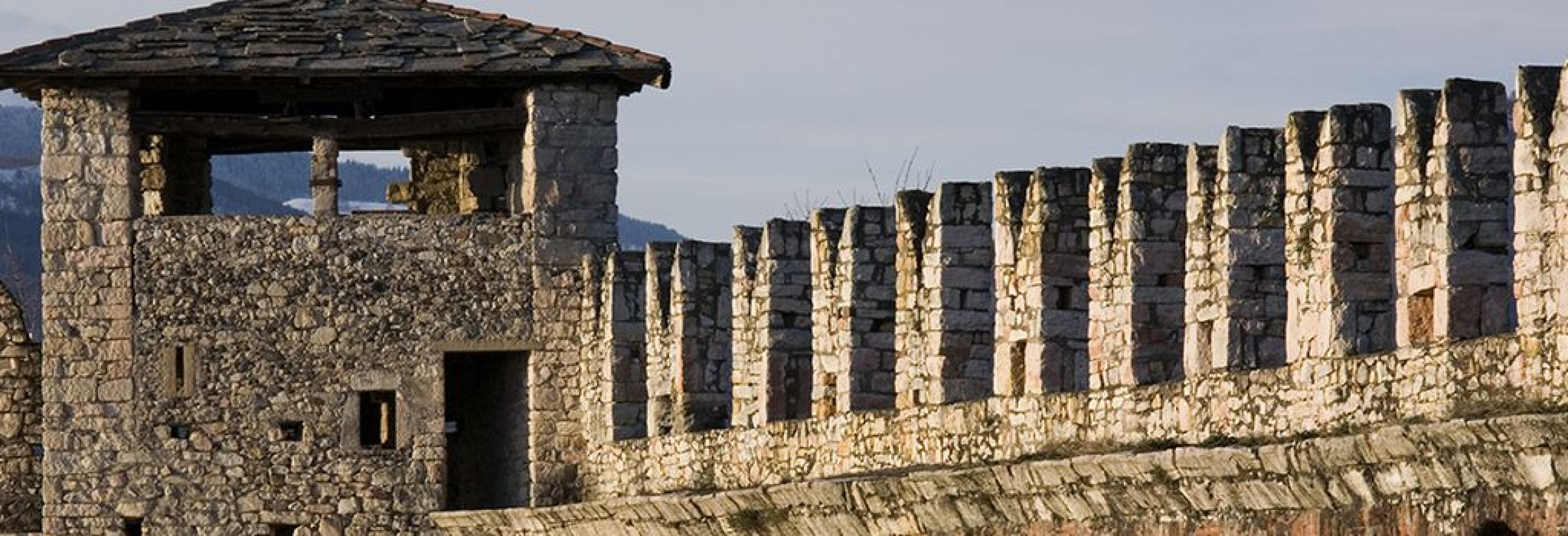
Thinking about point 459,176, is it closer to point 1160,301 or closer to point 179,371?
point 179,371

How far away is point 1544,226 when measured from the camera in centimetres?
2036

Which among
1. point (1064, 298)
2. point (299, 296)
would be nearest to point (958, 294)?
point (1064, 298)

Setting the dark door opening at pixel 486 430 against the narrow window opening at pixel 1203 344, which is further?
the dark door opening at pixel 486 430

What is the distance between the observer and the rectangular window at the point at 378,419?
1446 inches

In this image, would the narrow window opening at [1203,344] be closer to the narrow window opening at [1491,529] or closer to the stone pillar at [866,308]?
the narrow window opening at [1491,529]

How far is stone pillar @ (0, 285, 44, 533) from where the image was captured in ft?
125

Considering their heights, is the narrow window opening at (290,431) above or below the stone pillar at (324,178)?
below

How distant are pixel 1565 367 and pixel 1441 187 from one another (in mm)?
1650

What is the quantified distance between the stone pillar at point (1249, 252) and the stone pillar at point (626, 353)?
10.3 metres

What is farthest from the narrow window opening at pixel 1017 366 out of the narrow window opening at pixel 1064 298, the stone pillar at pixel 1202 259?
the stone pillar at pixel 1202 259

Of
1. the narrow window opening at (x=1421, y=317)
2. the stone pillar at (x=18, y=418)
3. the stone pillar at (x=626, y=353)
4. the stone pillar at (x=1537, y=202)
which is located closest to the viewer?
the stone pillar at (x=1537, y=202)

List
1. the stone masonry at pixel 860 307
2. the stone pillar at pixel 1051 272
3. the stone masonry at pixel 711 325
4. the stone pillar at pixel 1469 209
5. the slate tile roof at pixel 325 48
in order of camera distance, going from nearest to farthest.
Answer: the stone pillar at pixel 1469 209, the stone masonry at pixel 711 325, the stone pillar at pixel 1051 272, the stone masonry at pixel 860 307, the slate tile roof at pixel 325 48

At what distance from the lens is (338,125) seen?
121ft

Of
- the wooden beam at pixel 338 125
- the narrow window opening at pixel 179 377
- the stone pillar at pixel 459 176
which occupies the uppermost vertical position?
the wooden beam at pixel 338 125
